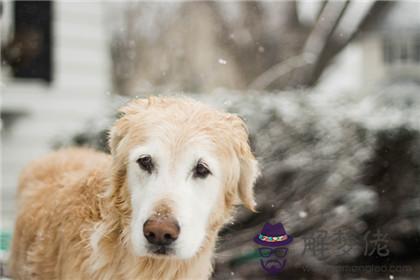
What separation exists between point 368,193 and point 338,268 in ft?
1.74

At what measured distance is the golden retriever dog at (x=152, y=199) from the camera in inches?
59.6

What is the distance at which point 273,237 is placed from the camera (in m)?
2.33

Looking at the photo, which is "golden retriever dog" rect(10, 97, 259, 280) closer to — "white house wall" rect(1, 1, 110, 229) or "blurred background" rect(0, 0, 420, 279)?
"blurred background" rect(0, 0, 420, 279)

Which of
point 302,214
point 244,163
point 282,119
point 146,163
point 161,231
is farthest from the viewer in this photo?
point 282,119

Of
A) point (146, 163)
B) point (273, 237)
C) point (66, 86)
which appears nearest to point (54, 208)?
point (146, 163)

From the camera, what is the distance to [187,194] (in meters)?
1.54

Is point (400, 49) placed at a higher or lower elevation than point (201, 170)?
lower

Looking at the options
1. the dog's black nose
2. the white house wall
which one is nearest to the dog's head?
the dog's black nose

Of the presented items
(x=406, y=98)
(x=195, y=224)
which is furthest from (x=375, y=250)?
(x=195, y=224)

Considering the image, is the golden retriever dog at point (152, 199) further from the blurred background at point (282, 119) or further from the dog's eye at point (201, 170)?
the blurred background at point (282, 119)

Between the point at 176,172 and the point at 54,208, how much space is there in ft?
1.80

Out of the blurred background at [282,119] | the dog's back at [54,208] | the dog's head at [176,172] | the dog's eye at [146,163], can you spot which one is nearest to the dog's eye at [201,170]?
the dog's head at [176,172]

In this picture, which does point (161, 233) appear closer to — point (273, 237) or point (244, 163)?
point (244, 163)

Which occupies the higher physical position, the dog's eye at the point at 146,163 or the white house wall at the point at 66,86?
the dog's eye at the point at 146,163
